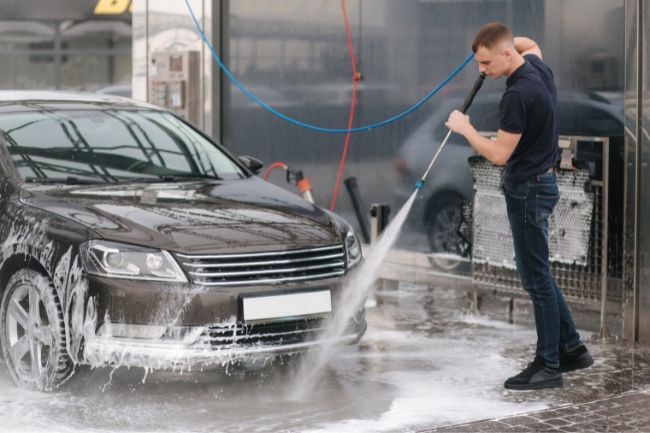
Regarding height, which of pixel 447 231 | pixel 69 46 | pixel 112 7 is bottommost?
pixel 447 231

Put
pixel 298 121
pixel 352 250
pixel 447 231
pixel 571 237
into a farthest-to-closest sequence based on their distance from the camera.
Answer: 1. pixel 298 121
2. pixel 447 231
3. pixel 571 237
4. pixel 352 250

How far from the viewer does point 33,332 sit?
667cm

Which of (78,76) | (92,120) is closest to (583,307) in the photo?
(92,120)

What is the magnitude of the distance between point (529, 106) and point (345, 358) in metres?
2.01

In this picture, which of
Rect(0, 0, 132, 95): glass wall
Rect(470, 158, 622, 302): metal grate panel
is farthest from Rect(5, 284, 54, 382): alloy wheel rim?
Rect(0, 0, 132, 95): glass wall

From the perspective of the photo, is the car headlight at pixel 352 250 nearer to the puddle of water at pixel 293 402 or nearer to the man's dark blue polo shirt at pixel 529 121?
the puddle of water at pixel 293 402

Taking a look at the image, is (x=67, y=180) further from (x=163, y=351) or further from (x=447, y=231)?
(x=447, y=231)

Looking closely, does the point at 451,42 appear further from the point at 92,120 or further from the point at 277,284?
the point at 277,284

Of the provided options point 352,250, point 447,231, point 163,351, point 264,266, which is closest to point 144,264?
point 163,351

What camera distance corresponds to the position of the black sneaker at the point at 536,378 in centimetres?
689

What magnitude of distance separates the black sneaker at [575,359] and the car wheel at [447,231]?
2.66 metres

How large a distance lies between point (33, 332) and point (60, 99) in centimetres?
189

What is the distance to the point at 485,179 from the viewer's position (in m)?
9.07

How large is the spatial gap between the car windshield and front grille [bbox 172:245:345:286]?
1.28 m
